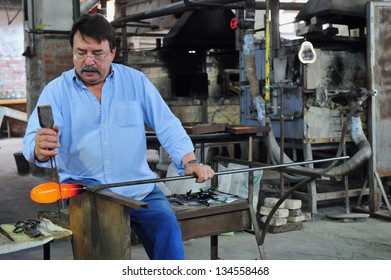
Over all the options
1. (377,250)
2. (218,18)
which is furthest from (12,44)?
(377,250)

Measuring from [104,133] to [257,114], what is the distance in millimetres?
3048

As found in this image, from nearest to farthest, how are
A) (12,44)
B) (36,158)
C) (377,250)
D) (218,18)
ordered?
(36,158) → (377,250) → (218,18) → (12,44)

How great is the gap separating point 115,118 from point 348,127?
3.33m

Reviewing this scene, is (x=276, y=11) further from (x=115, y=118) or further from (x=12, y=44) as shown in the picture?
(x=12, y=44)

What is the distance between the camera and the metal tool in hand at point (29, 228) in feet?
7.92

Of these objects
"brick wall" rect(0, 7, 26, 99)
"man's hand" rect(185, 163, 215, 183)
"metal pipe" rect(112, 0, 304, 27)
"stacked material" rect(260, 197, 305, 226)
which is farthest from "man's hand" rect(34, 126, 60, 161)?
"brick wall" rect(0, 7, 26, 99)

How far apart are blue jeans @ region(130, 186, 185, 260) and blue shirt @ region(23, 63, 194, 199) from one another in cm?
12

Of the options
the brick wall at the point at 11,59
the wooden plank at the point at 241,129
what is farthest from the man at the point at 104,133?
the brick wall at the point at 11,59

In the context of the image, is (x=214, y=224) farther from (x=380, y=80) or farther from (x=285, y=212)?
(x=380, y=80)

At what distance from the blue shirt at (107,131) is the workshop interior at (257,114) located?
198mm

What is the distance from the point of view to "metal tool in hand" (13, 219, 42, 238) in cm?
241

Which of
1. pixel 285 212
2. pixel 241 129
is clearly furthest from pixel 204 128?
pixel 285 212

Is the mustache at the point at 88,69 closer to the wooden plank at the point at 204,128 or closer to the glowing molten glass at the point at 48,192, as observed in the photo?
the glowing molten glass at the point at 48,192

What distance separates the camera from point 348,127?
206 inches
